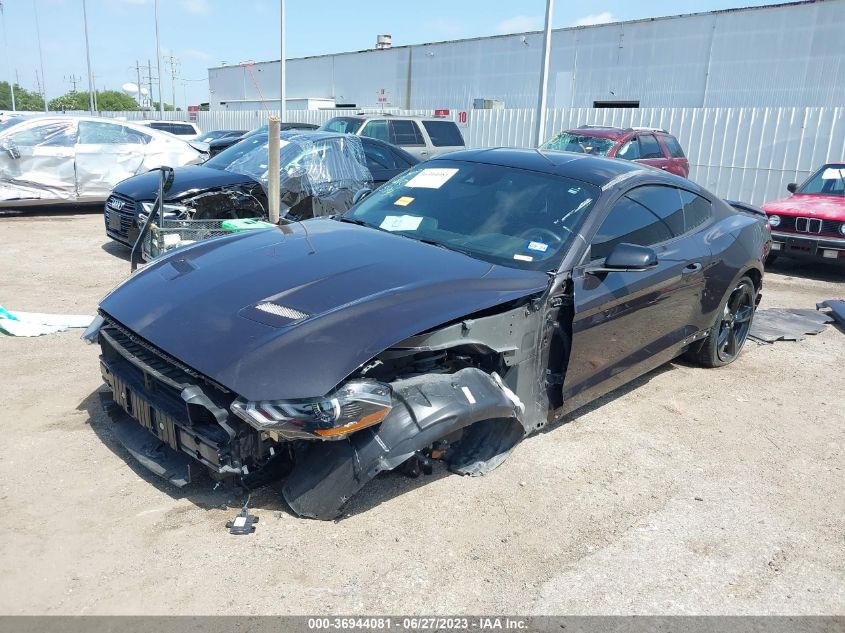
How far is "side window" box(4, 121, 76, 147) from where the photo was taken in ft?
A: 36.4

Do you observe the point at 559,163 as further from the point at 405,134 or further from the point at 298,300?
the point at 405,134

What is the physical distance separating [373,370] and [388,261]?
2.22ft

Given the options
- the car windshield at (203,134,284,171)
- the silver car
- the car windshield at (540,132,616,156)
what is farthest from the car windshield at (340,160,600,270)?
the silver car

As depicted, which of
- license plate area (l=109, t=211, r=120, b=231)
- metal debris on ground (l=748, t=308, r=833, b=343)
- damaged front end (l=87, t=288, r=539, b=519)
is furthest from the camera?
license plate area (l=109, t=211, r=120, b=231)

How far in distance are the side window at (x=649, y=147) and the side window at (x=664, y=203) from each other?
8.70 m

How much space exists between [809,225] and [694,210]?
5.57 m

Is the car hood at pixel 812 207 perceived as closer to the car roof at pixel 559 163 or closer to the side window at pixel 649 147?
the side window at pixel 649 147

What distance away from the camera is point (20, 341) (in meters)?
5.29

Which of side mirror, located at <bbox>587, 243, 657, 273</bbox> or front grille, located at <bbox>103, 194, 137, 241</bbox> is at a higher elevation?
side mirror, located at <bbox>587, 243, 657, 273</bbox>

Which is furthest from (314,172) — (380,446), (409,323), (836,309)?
(836,309)

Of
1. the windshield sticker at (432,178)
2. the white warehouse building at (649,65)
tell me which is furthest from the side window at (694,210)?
the white warehouse building at (649,65)

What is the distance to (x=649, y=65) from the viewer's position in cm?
2683

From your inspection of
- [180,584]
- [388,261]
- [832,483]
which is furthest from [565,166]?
[180,584]

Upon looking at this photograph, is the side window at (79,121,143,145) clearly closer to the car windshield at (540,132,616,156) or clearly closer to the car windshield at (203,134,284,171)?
the car windshield at (203,134,284,171)
